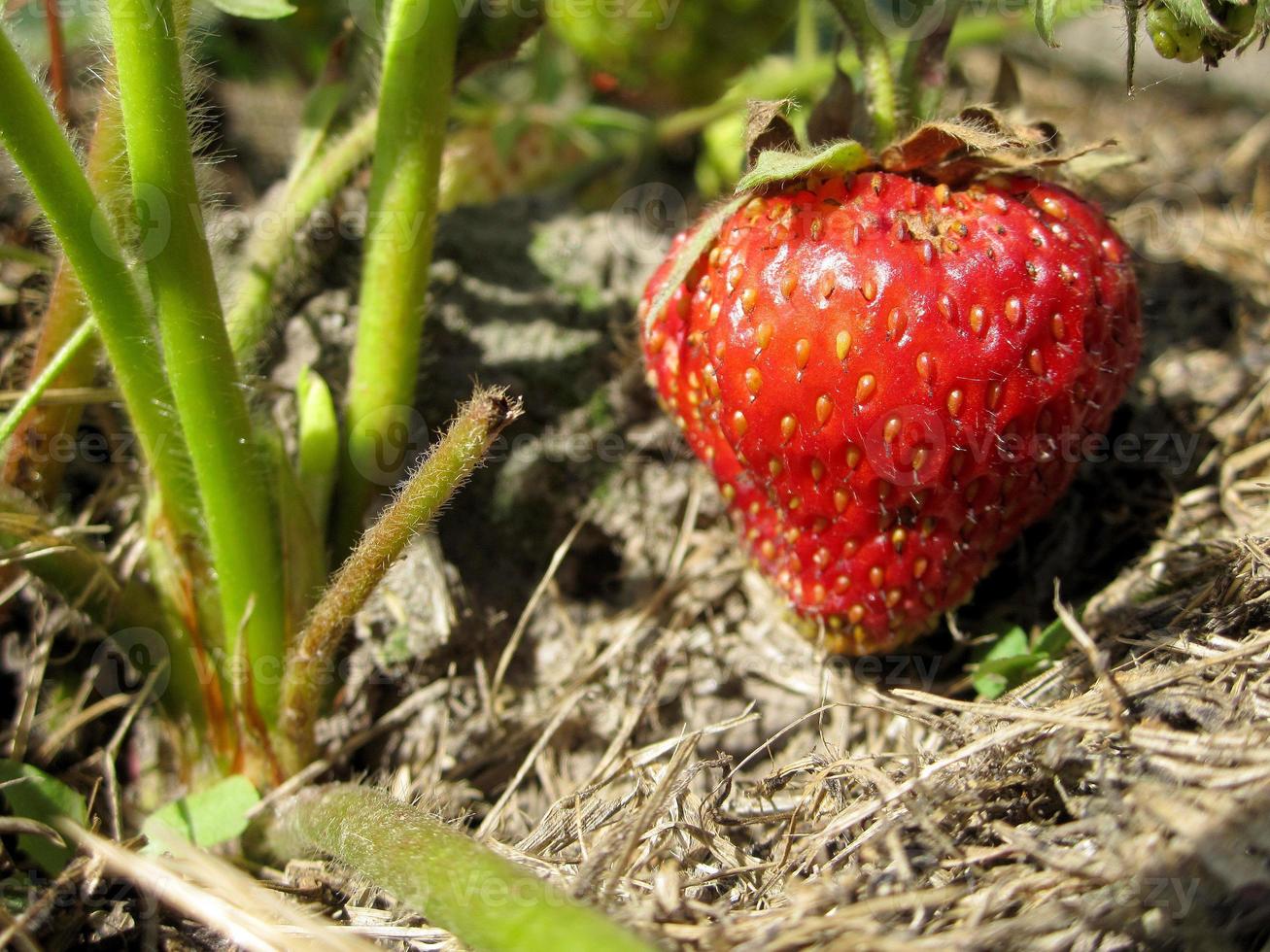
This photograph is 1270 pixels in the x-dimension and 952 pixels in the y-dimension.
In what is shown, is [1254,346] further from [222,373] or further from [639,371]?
[222,373]

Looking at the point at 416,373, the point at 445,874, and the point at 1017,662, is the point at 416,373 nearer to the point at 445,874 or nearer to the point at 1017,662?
the point at 445,874

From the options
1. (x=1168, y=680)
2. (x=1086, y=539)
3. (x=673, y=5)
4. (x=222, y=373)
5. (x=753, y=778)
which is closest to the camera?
(x=1168, y=680)

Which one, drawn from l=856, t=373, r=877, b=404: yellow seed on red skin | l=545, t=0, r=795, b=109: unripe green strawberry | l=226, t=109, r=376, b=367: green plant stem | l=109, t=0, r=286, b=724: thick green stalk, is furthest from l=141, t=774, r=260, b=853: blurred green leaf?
l=545, t=0, r=795, b=109: unripe green strawberry

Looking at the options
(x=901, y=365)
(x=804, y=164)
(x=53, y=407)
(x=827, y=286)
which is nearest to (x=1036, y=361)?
(x=901, y=365)

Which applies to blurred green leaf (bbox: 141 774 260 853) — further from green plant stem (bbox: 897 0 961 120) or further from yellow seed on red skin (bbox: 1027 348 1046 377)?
green plant stem (bbox: 897 0 961 120)

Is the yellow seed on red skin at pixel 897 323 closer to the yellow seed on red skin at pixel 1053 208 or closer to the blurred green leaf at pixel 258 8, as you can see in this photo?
the yellow seed on red skin at pixel 1053 208

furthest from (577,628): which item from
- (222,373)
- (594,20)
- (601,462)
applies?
(594,20)
